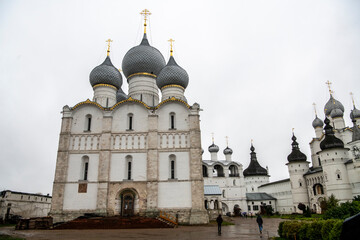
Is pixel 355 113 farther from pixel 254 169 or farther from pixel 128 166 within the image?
pixel 128 166

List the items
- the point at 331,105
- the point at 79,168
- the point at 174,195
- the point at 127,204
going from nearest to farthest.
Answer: the point at 174,195
the point at 127,204
the point at 79,168
the point at 331,105

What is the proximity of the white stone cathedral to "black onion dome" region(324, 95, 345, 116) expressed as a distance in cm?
3050

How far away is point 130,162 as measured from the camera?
2314 centimetres

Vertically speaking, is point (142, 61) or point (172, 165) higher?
point (142, 61)

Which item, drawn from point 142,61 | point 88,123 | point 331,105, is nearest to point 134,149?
point 88,123

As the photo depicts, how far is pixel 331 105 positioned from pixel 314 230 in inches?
1622

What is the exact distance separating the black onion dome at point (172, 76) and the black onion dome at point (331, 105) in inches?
1130

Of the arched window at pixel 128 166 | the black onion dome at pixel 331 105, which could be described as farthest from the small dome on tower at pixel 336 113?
the arched window at pixel 128 166

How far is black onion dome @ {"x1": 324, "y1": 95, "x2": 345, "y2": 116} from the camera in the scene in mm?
44406

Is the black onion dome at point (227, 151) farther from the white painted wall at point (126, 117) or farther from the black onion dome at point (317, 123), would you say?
the white painted wall at point (126, 117)

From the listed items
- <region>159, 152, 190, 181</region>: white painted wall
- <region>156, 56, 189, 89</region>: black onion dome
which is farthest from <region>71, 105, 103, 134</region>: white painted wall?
<region>156, 56, 189, 89</region>: black onion dome

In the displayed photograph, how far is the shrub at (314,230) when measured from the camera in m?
8.99

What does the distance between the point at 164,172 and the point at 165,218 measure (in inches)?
148

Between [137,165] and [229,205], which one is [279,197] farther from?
[137,165]
